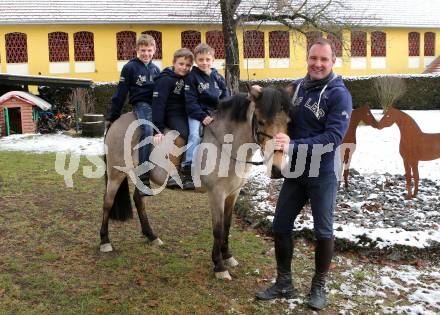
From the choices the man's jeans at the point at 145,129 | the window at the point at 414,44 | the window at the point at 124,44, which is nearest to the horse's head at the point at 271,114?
the man's jeans at the point at 145,129

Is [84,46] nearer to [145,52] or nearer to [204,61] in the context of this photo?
[145,52]

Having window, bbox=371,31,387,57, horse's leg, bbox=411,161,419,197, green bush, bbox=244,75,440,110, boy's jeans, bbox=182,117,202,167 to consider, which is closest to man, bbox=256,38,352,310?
boy's jeans, bbox=182,117,202,167

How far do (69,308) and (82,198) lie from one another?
13.1 feet

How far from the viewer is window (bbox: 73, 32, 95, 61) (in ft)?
75.5

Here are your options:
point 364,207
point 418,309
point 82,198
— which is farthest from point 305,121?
point 82,198

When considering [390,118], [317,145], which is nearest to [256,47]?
[390,118]

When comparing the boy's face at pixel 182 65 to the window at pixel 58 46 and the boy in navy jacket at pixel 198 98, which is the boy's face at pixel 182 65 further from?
the window at pixel 58 46

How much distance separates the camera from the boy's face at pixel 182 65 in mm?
4811

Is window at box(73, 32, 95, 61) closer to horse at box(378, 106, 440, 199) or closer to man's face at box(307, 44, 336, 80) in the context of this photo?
horse at box(378, 106, 440, 199)

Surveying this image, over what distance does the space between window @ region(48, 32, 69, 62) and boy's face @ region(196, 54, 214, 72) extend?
2019 centimetres

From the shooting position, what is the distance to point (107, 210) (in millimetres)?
5660

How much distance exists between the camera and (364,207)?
22.3ft

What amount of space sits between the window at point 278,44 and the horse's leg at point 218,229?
2132 cm

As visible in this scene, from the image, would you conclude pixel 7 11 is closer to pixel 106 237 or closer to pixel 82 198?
pixel 82 198
